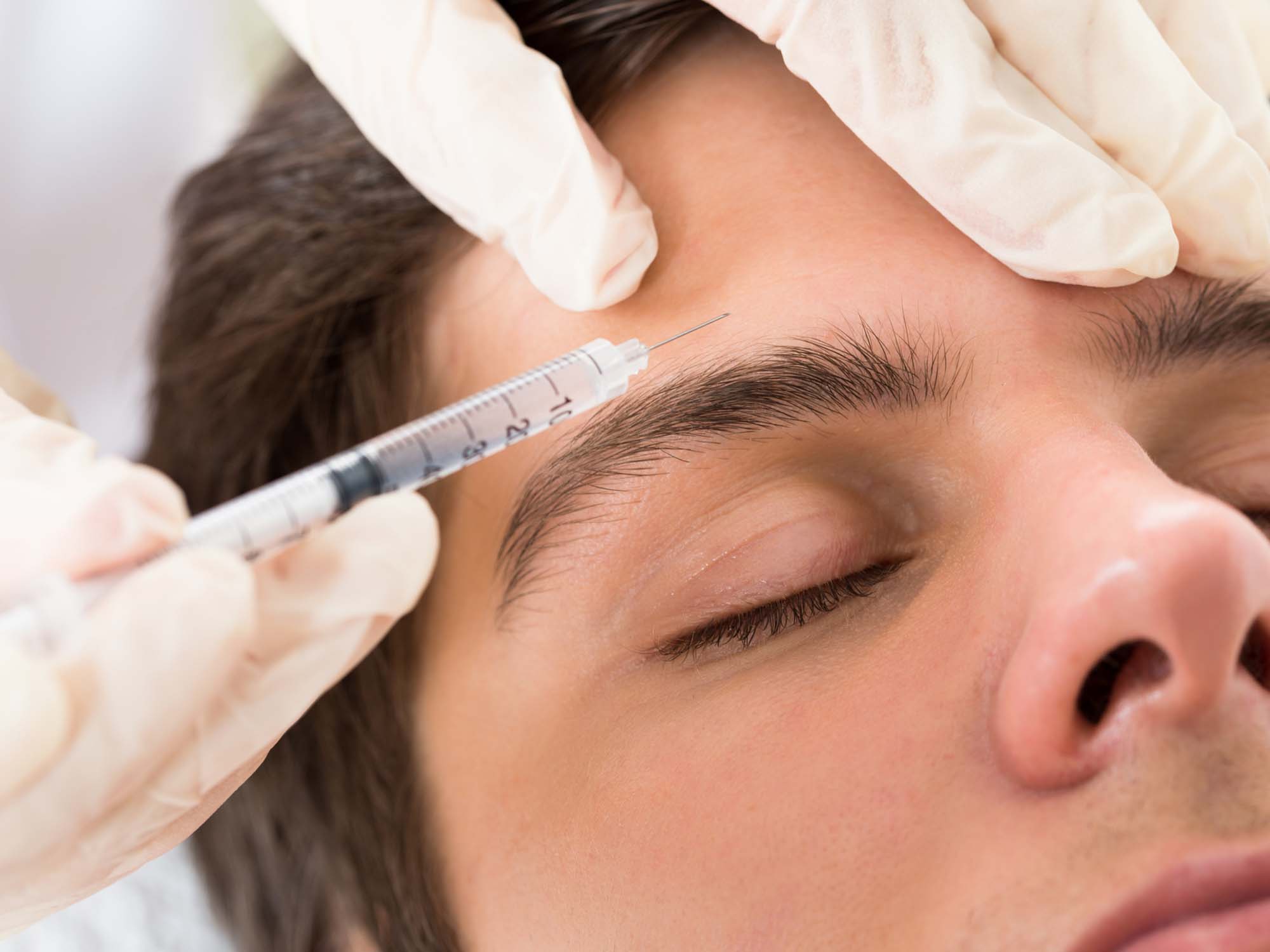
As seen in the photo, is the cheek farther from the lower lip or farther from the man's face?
the lower lip

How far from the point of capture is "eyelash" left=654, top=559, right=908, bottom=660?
0.95 metres

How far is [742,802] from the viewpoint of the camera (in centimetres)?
88

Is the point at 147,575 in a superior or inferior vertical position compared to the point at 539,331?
superior

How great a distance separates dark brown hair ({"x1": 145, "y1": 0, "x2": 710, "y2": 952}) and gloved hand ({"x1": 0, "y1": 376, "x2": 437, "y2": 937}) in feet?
1.43

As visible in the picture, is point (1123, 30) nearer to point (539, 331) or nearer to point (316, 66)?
point (539, 331)

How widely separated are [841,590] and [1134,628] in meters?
0.26

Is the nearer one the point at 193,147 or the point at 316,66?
the point at 316,66

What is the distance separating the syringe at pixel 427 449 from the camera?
Result: 2.62 ft

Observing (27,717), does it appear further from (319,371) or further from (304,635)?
(319,371)

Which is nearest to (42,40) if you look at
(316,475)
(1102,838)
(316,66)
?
(316,66)

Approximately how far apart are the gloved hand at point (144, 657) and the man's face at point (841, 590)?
0.27 metres

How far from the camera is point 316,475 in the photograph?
33.3 inches

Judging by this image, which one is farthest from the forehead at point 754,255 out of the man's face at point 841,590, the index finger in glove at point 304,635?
the index finger in glove at point 304,635

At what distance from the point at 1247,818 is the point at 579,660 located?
556 millimetres
